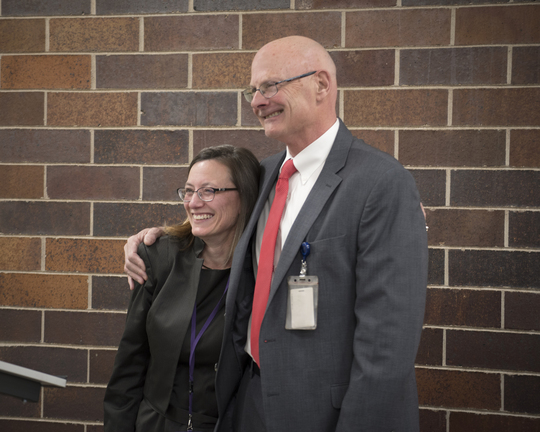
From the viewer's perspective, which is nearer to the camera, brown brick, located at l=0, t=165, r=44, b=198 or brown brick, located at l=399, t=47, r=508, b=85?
brown brick, located at l=399, t=47, r=508, b=85

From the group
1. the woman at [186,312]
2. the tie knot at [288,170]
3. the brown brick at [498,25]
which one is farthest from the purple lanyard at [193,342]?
the brown brick at [498,25]

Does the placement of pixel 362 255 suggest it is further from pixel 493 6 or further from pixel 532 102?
pixel 493 6

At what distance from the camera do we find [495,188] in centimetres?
211

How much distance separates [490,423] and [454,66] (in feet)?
5.88

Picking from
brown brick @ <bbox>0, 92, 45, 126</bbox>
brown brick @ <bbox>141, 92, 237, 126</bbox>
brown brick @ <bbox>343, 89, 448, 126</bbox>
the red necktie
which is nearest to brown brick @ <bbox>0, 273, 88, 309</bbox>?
brown brick @ <bbox>0, 92, 45, 126</bbox>

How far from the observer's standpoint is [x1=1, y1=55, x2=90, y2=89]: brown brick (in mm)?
2334

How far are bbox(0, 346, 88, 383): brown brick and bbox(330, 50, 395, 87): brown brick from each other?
6.74 feet

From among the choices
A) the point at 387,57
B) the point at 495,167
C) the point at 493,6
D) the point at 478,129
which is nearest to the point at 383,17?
the point at 387,57

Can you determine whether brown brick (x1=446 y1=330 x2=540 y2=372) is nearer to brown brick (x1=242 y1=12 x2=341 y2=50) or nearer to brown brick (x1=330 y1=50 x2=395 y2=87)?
brown brick (x1=330 y1=50 x2=395 y2=87)

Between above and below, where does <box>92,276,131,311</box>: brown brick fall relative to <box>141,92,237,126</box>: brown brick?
below

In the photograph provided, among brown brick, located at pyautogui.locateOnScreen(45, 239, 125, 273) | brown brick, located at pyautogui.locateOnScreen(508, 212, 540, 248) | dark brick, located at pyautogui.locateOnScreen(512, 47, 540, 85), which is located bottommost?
brown brick, located at pyautogui.locateOnScreen(45, 239, 125, 273)

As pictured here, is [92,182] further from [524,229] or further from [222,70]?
[524,229]

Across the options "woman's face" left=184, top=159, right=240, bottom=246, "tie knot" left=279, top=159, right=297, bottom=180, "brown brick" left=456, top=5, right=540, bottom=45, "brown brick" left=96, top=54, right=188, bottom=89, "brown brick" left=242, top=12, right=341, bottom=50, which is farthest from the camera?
"brown brick" left=96, top=54, right=188, bottom=89

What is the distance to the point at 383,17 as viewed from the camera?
2145 mm
